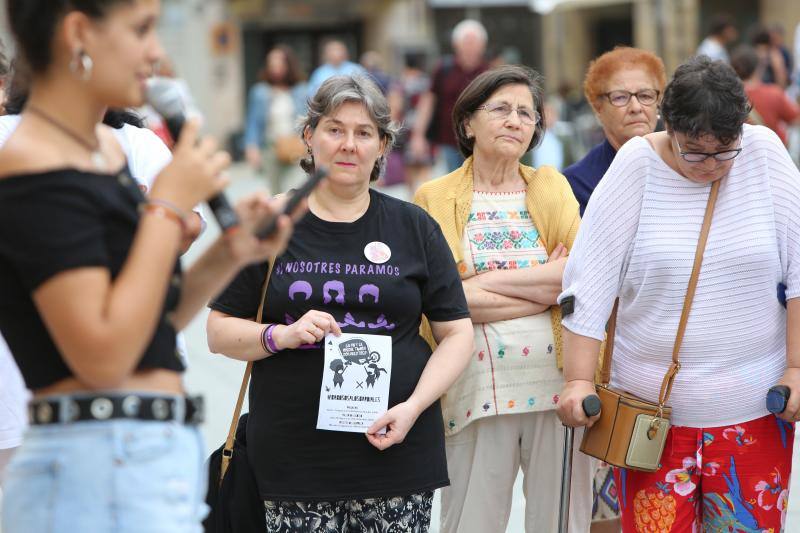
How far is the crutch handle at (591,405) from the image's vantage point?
348 cm

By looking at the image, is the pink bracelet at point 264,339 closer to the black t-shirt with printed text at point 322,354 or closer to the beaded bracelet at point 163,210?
the black t-shirt with printed text at point 322,354

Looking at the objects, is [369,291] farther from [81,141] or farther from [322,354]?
[81,141]

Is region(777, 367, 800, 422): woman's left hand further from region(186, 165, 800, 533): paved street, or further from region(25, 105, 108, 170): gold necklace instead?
region(25, 105, 108, 170): gold necklace

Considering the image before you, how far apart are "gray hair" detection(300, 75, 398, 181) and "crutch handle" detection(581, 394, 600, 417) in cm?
96

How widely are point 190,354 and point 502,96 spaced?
475 cm

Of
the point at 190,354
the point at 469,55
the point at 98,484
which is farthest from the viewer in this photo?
the point at 469,55

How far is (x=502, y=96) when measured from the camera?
4.18 meters

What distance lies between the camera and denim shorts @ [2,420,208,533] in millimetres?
2180

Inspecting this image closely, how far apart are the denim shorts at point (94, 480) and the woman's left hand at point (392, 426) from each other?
1.22 metres

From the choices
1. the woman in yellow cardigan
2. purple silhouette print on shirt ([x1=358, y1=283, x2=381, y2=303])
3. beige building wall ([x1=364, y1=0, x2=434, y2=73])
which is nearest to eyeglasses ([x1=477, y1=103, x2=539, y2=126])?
the woman in yellow cardigan

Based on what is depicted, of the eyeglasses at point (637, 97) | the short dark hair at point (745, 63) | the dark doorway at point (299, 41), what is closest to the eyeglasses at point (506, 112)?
the eyeglasses at point (637, 97)

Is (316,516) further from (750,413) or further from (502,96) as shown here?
(502,96)

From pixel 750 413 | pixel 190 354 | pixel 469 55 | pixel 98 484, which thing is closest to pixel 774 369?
pixel 750 413

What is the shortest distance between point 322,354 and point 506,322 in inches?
30.8
